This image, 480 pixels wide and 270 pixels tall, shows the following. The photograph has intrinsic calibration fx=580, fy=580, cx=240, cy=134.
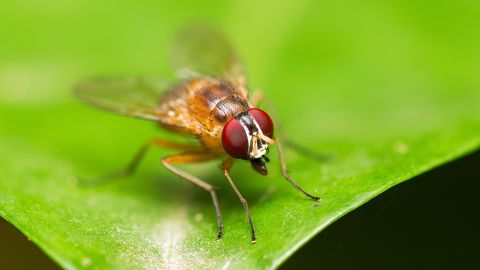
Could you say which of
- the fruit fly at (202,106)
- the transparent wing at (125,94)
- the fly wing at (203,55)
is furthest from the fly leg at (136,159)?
the fly wing at (203,55)

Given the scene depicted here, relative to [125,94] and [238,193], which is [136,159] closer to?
[125,94]

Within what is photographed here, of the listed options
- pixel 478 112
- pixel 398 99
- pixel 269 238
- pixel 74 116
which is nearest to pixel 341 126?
pixel 398 99

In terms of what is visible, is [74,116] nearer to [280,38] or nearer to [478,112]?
[280,38]

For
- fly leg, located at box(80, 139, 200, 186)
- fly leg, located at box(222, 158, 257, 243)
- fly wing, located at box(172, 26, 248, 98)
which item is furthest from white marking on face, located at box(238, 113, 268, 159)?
fly wing, located at box(172, 26, 248, 98)

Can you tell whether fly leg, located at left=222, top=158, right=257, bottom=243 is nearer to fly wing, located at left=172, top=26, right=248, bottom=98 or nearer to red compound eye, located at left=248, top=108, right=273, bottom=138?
red compound eye, located at left=248, top=108, right=273, bottom=138

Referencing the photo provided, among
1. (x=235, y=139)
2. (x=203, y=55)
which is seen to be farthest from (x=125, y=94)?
(x=235, y=139)

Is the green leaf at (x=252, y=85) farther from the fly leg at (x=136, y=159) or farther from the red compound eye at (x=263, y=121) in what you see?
the red compound eye at (x=263, y=121)
